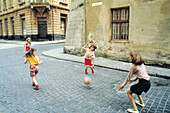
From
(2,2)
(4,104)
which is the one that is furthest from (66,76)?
(2,2)

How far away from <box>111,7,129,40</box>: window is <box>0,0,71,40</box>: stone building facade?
1643 cm

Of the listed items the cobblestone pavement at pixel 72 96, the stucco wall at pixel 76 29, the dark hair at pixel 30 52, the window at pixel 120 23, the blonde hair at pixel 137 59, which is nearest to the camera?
the blonde hair at pixel 137 59

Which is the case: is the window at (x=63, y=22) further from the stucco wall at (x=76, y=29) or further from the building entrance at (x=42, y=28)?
the stucco wall at (x=76, y=29)

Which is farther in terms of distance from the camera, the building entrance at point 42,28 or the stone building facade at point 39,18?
the building entrance at point 42,28

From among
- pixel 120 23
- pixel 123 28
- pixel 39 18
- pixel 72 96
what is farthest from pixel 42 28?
pixel 72 96

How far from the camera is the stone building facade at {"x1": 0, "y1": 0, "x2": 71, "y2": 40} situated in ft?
77.8

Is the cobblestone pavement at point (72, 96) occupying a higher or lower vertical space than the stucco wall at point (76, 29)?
lower

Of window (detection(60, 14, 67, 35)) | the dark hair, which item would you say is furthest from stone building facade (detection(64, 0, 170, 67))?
window (detection(60, 14, 67, 35))

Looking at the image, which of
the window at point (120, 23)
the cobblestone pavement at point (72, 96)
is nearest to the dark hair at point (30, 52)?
the cobblestone pavement at point (72, 96)

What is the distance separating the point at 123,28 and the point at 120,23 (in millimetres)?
376

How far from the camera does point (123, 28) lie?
31.0 ft

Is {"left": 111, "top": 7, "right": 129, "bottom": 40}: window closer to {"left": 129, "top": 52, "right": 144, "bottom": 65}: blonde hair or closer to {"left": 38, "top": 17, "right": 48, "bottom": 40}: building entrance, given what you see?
{"left": 129, "top": 52, "right": 144, "bottom": 65}: blonde hair

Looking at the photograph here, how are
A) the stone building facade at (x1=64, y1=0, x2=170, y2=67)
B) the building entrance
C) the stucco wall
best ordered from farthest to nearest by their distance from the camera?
the building entrance → the stucco wall → the stone building facade at (x1=64, y1=0, x2=170, y2=67)

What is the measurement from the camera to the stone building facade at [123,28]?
25.8 ft
